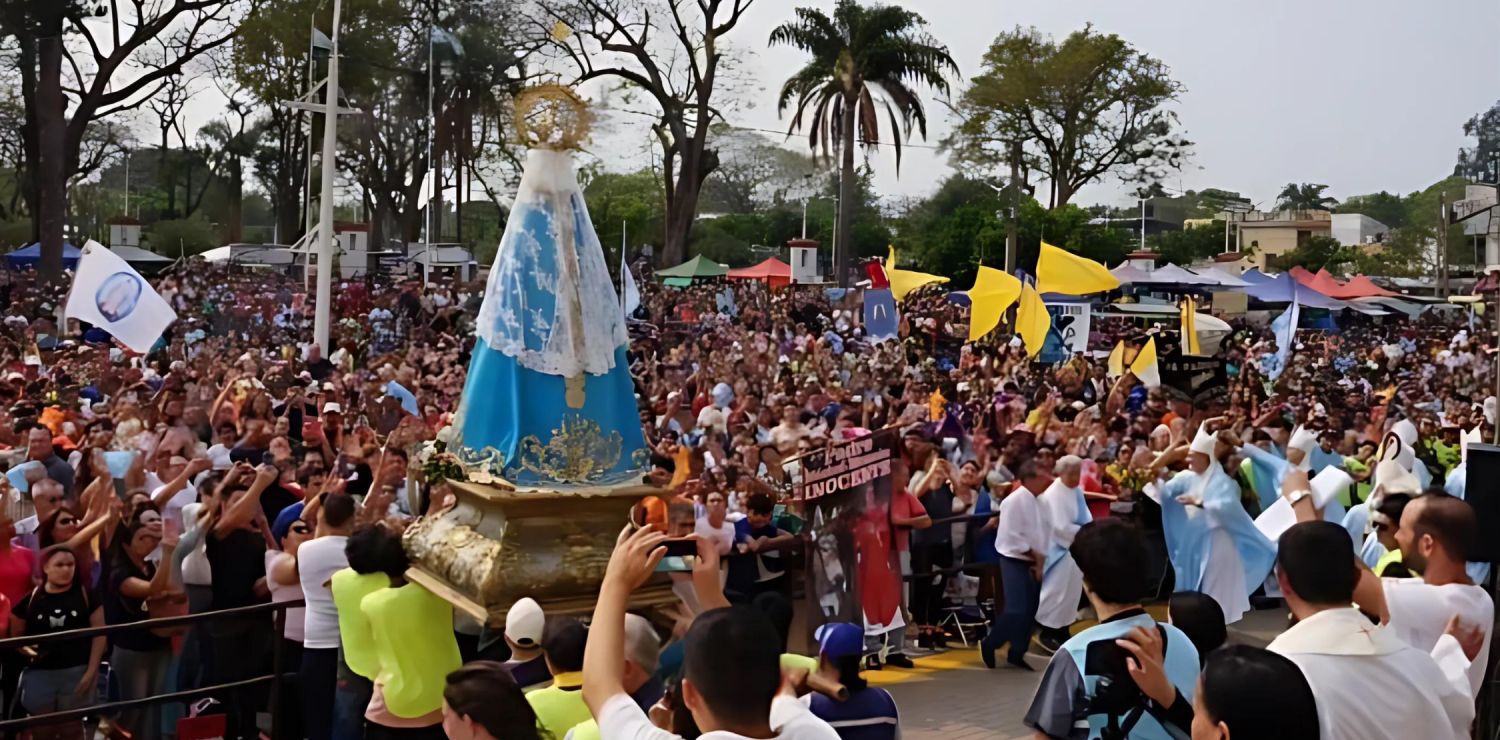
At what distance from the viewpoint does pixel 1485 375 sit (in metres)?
23.7

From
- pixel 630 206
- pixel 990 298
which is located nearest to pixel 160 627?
pixel 990 298

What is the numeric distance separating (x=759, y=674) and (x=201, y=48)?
3031cm

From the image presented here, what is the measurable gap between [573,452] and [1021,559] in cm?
487

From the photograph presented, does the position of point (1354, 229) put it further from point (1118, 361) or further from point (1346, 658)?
point (1346, 658)

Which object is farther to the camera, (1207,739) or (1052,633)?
(1052,633)

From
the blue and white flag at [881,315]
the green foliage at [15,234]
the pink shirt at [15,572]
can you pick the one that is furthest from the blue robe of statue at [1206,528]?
the green foliage at [15,234]

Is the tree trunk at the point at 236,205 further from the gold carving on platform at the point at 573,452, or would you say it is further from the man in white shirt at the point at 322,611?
the gold carving on platform at the point at 573,452

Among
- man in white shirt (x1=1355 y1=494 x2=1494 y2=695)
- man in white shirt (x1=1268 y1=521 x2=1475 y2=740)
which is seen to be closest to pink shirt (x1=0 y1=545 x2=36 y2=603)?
man in white shirt (x1=1268 y1=521 x2=1475 y2=740)

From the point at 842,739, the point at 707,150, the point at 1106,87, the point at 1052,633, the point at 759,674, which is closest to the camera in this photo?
the point at 759,674

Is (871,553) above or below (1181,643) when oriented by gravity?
below

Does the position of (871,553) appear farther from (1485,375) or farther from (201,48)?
(201,48)

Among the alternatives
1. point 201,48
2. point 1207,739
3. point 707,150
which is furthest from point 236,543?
point 707,150

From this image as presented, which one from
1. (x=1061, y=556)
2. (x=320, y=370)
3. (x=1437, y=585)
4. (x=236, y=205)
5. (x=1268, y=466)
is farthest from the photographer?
(x=236, y=205)

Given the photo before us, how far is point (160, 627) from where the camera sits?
6.64m
